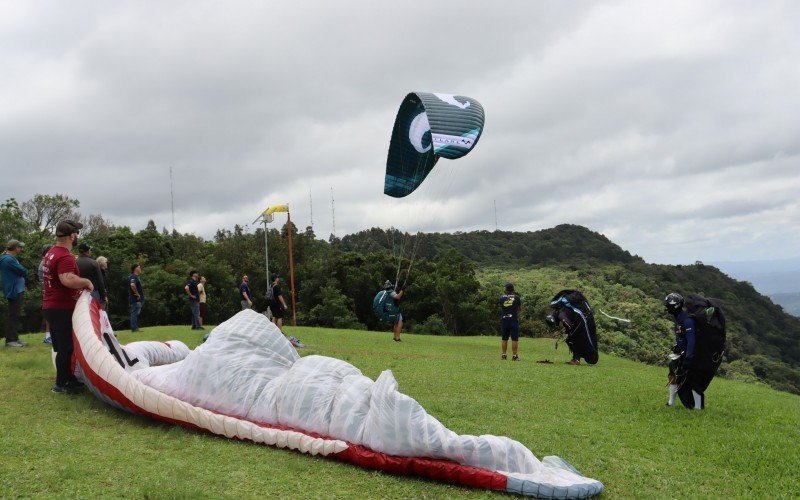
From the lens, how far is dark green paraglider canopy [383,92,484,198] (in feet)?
39.3

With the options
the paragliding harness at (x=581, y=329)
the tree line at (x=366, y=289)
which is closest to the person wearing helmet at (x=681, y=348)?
the paragliding harness at (x=581, y=329)

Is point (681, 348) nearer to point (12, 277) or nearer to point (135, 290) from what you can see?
point (12, 277)

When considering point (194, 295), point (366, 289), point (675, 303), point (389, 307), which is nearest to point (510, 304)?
point (389, 307)

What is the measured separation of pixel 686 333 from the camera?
7.69 m

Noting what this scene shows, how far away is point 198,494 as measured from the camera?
3.73m

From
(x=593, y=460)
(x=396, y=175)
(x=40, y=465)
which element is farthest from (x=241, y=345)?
(x=396, y=175)

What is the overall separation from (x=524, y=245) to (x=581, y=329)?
63.0 m

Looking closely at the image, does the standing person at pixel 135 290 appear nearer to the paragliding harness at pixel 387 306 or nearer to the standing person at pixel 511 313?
the paragliding harness at pixel 387 306

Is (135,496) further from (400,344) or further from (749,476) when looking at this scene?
(400,344)

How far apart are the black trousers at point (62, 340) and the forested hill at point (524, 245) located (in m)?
54.5

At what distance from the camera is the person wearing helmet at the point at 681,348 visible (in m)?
7.63

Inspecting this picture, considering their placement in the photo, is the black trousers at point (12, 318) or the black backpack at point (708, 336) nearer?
the black backpack at point (708, 336)

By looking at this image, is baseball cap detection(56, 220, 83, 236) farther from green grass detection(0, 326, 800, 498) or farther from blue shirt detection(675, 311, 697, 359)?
blue shirt detection(675, 311, 697, 359)

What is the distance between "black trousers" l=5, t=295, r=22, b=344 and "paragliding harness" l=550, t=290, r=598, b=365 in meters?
10.4
